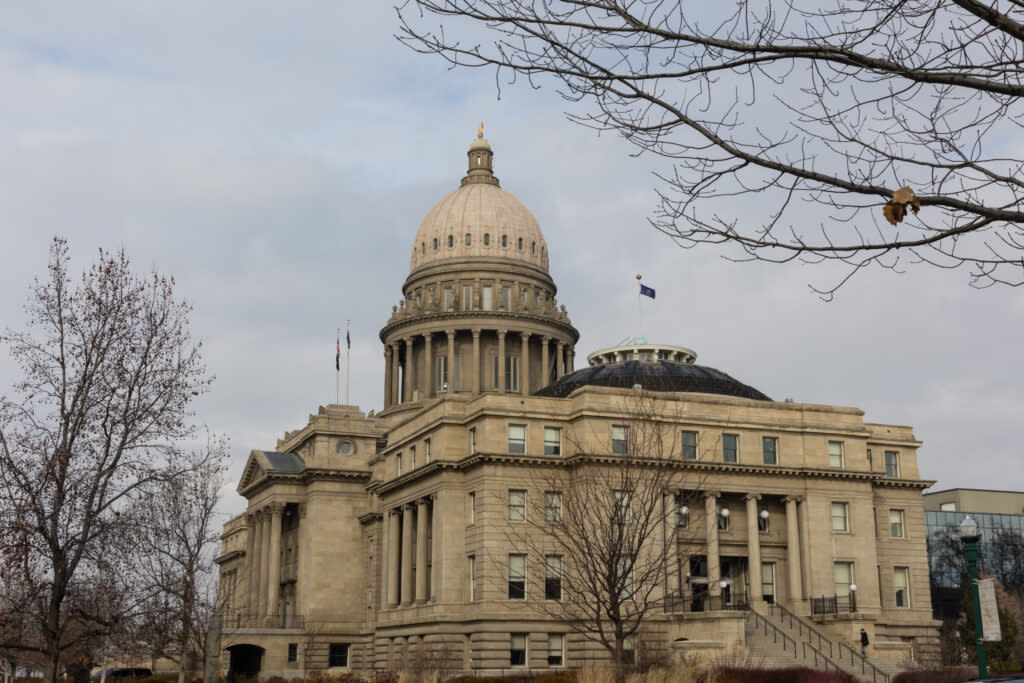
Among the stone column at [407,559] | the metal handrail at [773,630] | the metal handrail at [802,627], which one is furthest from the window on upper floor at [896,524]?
the stone column at [407,559]

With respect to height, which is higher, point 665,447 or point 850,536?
point 665,447

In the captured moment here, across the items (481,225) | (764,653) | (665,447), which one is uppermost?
(481,225)

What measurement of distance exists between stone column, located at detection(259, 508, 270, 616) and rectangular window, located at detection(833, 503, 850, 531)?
142 ft

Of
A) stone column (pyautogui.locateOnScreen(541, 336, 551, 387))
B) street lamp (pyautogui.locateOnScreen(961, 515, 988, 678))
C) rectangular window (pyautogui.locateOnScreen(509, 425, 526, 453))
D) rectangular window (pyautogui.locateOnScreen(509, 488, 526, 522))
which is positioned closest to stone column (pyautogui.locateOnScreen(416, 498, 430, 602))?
rectangular window (pyautogui.locateOnScreen(509, 488, 526, 522))

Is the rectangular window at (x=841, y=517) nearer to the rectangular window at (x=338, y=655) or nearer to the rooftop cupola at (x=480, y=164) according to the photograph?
the rectangular window at (x=338, y=655)

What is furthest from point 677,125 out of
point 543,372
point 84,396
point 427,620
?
point 543,372

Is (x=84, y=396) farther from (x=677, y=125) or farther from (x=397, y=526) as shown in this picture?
(x=397, y=526)

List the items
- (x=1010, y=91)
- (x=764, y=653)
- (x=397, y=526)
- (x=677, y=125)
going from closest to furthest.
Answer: (x=1010, y=91), (x=677, y=125), (x=764, y=653), (x=397, y=526)

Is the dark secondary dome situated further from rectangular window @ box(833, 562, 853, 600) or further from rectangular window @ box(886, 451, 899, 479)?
rectangular window @ box(833, 562, 853, 600)

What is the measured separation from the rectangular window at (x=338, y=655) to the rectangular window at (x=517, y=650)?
2378 centimetres

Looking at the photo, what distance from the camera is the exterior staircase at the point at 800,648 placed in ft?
180

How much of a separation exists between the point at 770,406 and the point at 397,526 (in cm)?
2523

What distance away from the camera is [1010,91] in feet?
37.2

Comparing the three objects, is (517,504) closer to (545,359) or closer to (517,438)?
(517,438)
